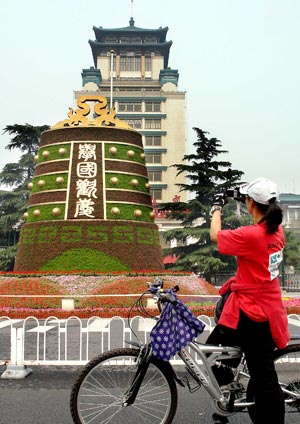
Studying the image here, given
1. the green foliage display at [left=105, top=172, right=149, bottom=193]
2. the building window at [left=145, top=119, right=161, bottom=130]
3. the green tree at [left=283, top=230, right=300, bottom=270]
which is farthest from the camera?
the building window at [left=145, top=119, right=161, bottom=130]

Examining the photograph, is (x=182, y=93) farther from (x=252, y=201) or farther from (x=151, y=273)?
(x=252, y=201)

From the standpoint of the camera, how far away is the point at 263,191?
354 cm

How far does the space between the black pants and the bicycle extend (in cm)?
17

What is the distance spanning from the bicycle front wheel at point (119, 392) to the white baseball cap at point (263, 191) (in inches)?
59.1

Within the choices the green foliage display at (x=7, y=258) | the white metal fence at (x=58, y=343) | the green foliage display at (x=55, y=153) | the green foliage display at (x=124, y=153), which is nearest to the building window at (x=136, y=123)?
the green foliage display at (x=7, y=258)

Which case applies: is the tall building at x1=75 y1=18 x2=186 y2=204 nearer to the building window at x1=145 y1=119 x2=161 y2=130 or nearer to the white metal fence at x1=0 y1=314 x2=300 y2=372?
the building window at x1=145 y1=119 x2=161 y2=130

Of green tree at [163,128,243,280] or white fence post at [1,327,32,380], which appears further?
green tree at [163,128,243,280]

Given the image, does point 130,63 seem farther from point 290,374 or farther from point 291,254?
point 290,374

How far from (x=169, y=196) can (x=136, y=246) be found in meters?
50.8

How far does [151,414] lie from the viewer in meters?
3.73

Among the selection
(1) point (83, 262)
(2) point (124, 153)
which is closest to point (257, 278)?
(1) point (83, 262)

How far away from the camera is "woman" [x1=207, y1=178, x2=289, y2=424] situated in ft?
11.2

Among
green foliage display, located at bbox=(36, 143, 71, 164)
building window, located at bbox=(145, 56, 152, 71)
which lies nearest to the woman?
green foliage display, located at bbox=(36, 143, 71, 164)

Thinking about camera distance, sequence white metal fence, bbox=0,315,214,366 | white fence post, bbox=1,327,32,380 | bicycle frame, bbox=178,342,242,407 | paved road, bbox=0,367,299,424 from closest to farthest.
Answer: bicycle frame, bbox=178,342,242,407 < paved road, bbox=0,367,299,424 < white fence post, bbox=1,327,32,380 < white metal fence, bbox=0,315,214,366
